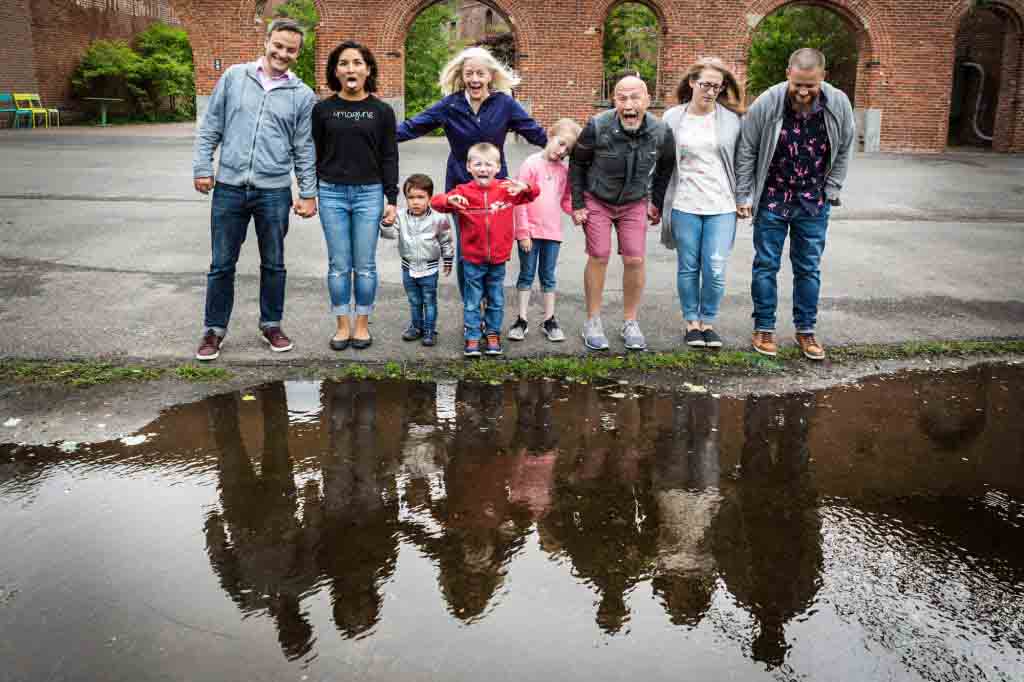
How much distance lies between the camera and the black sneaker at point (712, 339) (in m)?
5.64

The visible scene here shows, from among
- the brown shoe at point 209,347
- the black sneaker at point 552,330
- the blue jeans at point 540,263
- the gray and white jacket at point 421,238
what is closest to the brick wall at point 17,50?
the brown shoe at point 209,347

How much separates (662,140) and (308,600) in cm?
371

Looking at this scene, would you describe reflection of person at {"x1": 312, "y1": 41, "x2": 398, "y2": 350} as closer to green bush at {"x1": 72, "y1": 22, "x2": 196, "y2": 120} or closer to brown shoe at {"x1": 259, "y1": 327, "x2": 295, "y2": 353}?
brown shoe at {"x1": 259, "y1": 327, "x2": 295, "y2": 353}

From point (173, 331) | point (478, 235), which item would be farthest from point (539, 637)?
point (173, 331)

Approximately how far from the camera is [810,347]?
557 centimetres

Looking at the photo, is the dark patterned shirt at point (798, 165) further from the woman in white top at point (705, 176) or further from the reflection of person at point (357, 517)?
the reflection of person at point (357, 517)

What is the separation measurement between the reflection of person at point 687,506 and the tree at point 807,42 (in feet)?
83.9

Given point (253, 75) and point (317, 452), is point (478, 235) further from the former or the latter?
point (317, 452)

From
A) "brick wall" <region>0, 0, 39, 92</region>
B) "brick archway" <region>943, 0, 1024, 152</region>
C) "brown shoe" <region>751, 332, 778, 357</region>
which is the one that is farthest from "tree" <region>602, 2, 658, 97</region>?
"brown shoe" <region>751, 332, 778, 357</region>

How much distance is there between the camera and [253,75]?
16.6ft

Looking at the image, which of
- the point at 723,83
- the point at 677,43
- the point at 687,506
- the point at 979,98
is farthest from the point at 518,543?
the point at 979,98

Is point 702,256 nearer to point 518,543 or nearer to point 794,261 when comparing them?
point 794,261

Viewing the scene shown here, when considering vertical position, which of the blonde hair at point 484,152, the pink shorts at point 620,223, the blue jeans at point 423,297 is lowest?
the blue jeans at point 423,297

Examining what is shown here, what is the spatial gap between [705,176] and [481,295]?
158 centimetres
